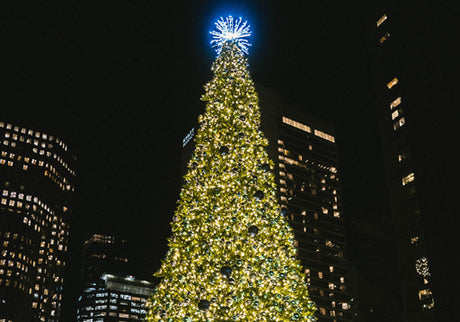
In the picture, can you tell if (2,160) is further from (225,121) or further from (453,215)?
(453,215)

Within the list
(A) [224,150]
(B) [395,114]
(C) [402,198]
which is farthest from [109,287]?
(A) [224,150]

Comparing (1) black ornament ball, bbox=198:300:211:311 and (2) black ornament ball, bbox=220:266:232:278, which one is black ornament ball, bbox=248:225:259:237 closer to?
(2) black ornament ball, bbox=220:266:232:278

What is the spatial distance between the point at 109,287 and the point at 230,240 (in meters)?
136

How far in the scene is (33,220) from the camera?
104 meters

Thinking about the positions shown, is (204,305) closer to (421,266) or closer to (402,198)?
(421,266)

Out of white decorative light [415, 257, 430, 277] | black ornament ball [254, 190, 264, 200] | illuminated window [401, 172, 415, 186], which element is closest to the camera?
black ornament ball [254, 190, 264, 200]

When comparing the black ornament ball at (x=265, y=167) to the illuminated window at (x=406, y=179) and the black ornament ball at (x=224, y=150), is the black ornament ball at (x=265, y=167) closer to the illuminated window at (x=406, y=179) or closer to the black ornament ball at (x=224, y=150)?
→ the black ornament ball at (x=224, y=150)

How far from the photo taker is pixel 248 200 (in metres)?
11.4

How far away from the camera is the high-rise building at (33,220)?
93.3 m

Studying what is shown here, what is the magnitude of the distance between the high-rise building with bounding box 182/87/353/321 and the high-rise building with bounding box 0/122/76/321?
2130 inches

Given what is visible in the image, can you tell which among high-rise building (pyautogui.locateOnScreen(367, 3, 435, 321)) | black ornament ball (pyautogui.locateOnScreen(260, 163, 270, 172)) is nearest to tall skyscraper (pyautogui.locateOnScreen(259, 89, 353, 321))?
high-rise building (pyautogui.locateOnScreen(367, 3, 435, 321))

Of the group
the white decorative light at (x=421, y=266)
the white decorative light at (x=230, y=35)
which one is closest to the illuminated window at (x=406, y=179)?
the white decorative light at (x=421, y=266)

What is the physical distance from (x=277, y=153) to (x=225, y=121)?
281 ft

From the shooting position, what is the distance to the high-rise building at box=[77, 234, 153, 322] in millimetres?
136875
